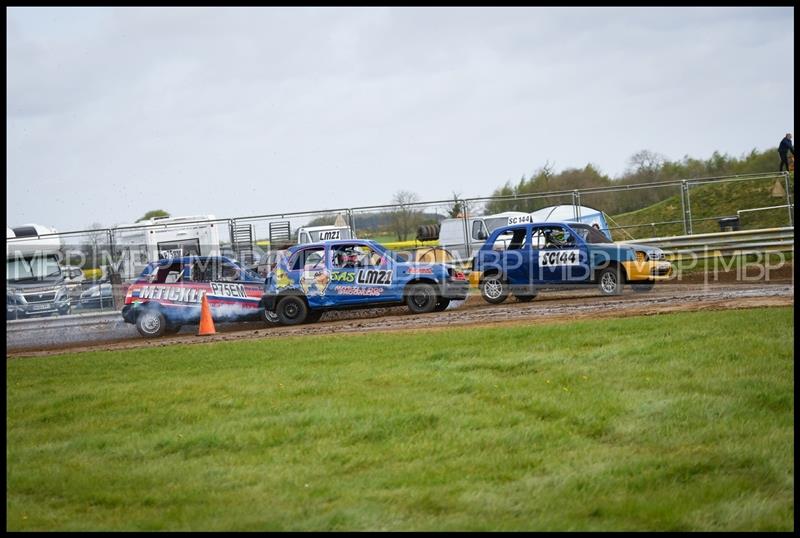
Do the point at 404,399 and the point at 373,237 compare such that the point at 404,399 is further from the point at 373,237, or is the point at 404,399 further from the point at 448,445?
the point at 373,237

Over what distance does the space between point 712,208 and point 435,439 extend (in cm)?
2886

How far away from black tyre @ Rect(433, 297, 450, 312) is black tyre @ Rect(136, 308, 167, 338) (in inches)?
211

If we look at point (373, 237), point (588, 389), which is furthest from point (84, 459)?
point (373, 237)

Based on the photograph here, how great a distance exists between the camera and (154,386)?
35.9ft

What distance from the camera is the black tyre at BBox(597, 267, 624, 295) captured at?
63.5ft

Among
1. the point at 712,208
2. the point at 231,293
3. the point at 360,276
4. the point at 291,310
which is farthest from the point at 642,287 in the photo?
the point at 712,208

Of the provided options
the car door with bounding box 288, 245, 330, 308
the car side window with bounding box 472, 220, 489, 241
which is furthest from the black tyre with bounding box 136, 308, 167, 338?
the car side window with bounding box 472, 220, 489, 241

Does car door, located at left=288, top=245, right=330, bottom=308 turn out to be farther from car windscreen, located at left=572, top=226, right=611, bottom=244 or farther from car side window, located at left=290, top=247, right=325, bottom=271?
car windscreen, located at left=572, top=226, right=611, bottom=244

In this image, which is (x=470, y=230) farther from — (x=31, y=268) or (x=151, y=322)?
(x=31, y=268)

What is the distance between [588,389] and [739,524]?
369 centimetres

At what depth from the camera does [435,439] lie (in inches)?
308

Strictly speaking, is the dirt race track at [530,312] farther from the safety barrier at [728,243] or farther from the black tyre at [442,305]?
the safety barrier at [728,243]

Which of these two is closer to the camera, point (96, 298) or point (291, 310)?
point (291, 310)

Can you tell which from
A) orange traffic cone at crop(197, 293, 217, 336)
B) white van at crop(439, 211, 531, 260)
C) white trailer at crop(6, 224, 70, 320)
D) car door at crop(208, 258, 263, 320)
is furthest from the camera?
white van at crop(439, 211, 531, 260)
